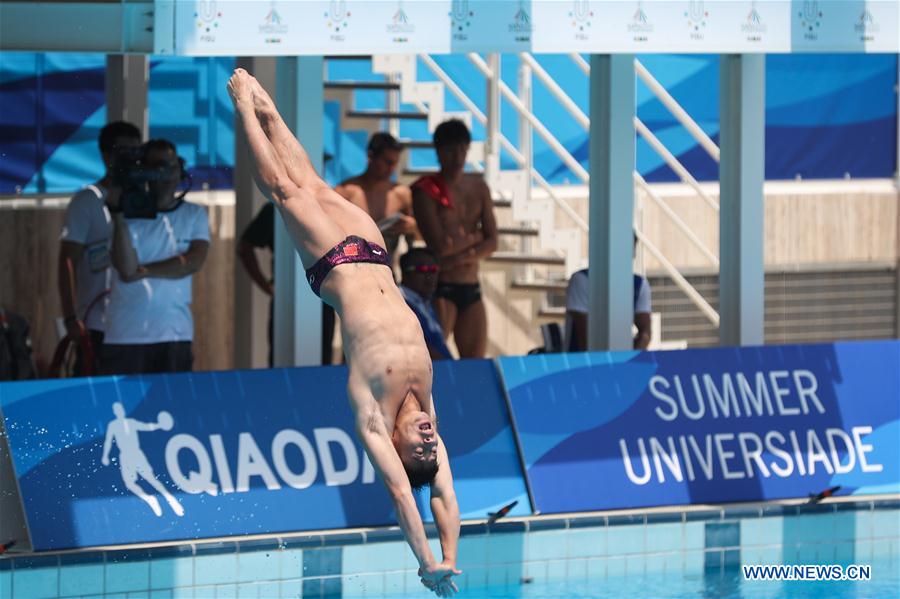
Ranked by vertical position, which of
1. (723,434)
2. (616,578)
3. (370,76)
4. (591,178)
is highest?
(370,76)

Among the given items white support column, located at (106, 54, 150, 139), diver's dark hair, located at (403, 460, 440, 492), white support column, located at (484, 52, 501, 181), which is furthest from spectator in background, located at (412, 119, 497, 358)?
diver's dark hair, located at (403, 460, 440, 492)

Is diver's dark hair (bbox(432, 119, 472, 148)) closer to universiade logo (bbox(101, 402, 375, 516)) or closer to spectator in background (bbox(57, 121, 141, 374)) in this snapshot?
spectator in background (bbox(57, 121, 141, 374))

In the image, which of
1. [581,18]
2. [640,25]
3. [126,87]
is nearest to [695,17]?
[640,25]

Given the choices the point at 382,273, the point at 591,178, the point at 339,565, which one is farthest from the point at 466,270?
the point at 382,273

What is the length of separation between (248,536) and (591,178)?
3.01m

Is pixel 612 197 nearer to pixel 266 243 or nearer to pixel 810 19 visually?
pixel 810 19

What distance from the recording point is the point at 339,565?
7.46 meters

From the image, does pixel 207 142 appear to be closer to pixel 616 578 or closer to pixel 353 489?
pixel 353 489

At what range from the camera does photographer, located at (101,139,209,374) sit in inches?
314

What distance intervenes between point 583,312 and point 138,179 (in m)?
2.75

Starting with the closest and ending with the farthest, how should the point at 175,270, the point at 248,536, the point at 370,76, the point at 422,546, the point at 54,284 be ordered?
the point at 422,546 < the point at 248,536 < the point at 175,270 < the point at 54,284 < the point at 370,76

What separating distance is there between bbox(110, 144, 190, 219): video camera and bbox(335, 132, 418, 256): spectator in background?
1532 millimetres

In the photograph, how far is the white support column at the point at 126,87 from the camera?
35.2ft

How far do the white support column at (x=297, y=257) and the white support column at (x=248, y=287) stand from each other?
71.9 inches
